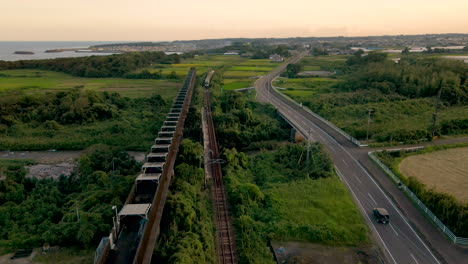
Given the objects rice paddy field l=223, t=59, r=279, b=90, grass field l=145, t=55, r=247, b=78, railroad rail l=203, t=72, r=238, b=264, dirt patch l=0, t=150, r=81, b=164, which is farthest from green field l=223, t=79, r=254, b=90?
dirt patch l=0, t=150, r=81, b=164

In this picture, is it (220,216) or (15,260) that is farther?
(220,216)

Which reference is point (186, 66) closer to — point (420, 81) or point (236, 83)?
point (236, 83)

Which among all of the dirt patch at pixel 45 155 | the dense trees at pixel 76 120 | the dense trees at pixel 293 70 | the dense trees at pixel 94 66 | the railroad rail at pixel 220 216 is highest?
the dense trees at pixel 94 66

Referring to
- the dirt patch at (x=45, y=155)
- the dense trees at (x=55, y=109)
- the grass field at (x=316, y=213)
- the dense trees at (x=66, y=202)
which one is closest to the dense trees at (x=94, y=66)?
the dense trees at (x=55, y=109)

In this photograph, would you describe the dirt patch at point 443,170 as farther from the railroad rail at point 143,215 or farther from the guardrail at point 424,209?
the railroad rail at point 143,215

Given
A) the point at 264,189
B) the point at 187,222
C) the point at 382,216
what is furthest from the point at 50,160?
the point at 382,216

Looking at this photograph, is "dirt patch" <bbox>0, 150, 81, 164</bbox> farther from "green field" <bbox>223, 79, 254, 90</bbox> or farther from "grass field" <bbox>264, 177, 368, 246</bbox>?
"green field" <bbox>223, 79, 254, 90</bbox>
